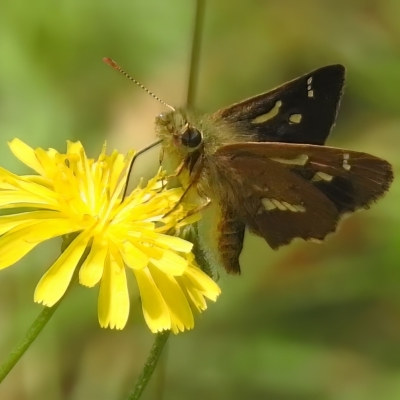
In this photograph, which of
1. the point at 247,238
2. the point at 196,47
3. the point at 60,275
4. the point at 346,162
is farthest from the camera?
the point at 247,238

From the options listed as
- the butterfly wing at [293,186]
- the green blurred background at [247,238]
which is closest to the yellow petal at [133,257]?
the butterfly wing at [293,186]

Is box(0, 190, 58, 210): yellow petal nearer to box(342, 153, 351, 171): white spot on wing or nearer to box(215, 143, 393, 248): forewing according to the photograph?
box(215, 143, 393, 248): forewing

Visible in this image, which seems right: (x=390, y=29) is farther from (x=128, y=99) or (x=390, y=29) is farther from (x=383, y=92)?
(x=128, y=99)

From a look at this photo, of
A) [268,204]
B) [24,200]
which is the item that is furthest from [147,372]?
[268,204]

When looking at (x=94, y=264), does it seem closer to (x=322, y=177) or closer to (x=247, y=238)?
(x=322, y=177)

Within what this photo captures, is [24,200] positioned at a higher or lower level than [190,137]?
lower

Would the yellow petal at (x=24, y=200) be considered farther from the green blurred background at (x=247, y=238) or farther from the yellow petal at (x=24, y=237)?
the green blurred background at (x=247, y=238)
